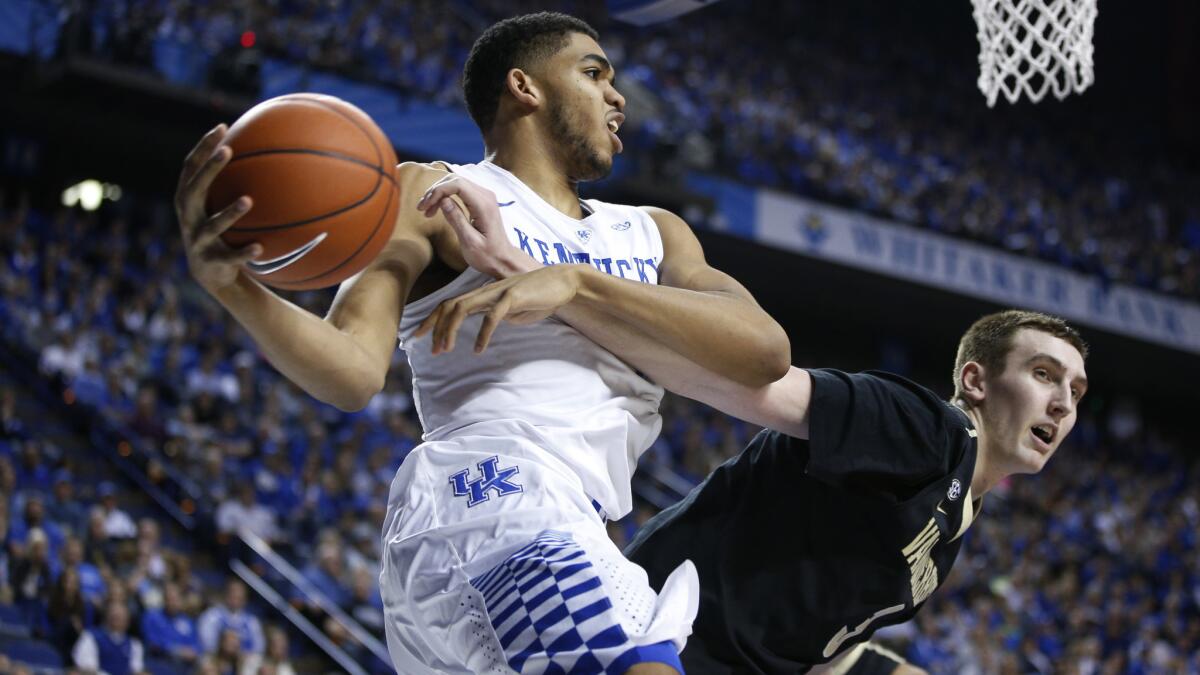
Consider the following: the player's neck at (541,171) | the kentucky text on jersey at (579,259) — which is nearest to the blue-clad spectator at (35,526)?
the player's neck at (541,171)

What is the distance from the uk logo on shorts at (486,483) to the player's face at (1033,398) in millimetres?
1506

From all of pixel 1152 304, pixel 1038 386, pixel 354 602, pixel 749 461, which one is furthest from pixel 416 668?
pixel 1152 304

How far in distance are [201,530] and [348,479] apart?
52.4 inches

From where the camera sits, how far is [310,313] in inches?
94.5

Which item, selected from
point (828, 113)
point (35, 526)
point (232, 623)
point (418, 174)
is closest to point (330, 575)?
point (232, 623)

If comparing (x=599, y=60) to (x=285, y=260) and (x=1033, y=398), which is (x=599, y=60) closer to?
(x=285, y=260)

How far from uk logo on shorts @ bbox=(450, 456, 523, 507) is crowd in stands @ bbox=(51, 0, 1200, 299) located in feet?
39.2

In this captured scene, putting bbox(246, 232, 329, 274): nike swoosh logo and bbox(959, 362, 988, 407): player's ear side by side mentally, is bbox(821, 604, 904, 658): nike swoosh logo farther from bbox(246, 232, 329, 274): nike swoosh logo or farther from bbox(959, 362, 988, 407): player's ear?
bbox(246, 232, 329, 274): nike swoosh logo

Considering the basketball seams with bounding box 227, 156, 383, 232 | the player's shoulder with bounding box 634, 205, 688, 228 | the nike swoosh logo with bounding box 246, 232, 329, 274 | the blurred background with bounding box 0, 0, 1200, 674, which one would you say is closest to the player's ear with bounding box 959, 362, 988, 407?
the player's shoulder with bounding box 634, 205, 688, 228

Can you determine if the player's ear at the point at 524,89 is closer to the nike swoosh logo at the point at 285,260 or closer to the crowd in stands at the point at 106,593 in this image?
the nike swoosh logo at the point at 285,260

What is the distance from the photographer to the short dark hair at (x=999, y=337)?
345 centimetres

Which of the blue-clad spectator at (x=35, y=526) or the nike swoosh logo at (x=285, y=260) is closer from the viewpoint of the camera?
the nike swoosh logo at (x=285, y=260)

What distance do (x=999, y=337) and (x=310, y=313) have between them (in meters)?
1.92

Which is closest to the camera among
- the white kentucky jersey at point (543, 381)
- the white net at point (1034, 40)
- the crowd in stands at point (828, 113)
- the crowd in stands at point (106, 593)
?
the white kentucky jersey at point (543, 381)
